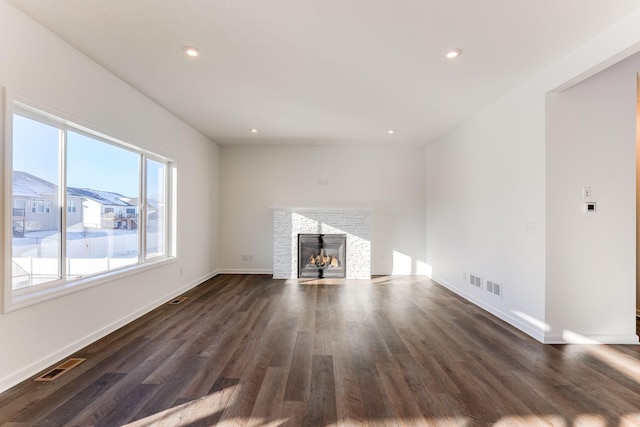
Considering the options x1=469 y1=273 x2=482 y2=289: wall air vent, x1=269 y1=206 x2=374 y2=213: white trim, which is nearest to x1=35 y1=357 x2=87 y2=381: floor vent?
x1=269 y1=206 x2=374 y2=213: white trim

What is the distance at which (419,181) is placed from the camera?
6262mm

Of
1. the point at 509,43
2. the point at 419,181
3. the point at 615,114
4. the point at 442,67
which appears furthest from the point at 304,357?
the point at 419,181

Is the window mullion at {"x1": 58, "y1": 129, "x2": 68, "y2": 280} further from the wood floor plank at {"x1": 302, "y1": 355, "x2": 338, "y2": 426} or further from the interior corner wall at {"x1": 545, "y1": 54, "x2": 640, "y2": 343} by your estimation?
the interior corner wall at {"x1": 545, "y1": 54, "x2": 640, "y2": 343}

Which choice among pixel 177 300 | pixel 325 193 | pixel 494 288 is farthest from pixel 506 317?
pixel 177 300

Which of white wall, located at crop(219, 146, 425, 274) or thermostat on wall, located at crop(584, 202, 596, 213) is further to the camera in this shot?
white wall, located at crop(219, 146, 425, 274)

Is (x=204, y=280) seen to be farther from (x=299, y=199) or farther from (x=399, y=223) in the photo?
(x=399, y=223)

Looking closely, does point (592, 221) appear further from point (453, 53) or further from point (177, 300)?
point (177, 300)

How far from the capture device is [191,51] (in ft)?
8.50

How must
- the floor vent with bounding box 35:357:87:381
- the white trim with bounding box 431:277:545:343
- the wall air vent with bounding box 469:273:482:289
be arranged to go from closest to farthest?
the floor vent with bounding box 35:357:87:381, the white trim with bounding box 431:277:545:343, the wall air vent with bounding box 469:273:482:289

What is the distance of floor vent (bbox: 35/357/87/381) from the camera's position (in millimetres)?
2229

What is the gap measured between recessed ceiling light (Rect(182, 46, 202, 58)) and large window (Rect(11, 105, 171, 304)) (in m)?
1.24

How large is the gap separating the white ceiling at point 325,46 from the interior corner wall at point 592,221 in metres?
0.85

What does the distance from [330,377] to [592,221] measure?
9.51ft

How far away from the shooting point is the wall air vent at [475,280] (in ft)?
13.4
